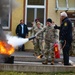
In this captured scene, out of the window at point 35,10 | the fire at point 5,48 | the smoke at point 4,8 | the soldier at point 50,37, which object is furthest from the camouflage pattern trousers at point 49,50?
the window at point 35,10

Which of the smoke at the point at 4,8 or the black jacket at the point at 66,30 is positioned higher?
the smoke at the point at 4,8

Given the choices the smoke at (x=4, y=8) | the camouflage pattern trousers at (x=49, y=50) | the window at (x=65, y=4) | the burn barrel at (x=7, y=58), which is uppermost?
the window at (x=65, y=4)

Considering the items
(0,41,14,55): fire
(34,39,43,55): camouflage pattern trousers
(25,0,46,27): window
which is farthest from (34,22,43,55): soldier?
(25,0,46,27): window

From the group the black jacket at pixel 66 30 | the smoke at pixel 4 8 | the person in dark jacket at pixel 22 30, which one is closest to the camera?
the black jacket at pixel 66 30

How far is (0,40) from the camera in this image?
13.2m

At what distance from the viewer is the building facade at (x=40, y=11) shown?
74.2 ft

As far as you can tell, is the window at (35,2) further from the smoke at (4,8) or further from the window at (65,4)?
the smoke at (4,8)

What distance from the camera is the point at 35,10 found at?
905 inches

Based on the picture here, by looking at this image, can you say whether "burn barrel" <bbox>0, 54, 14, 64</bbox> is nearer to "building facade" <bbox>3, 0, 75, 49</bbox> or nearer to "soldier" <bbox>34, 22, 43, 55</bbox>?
"soldier" <bbox>34, 22, 43, 55</bbox>

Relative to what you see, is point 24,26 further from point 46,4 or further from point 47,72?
point 47,72

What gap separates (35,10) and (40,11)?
309mm

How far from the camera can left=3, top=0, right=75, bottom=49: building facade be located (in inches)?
890

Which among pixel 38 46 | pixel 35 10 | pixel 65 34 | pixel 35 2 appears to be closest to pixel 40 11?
pixel 35 10

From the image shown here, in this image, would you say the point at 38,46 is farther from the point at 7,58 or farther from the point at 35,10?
the point at 35,10
